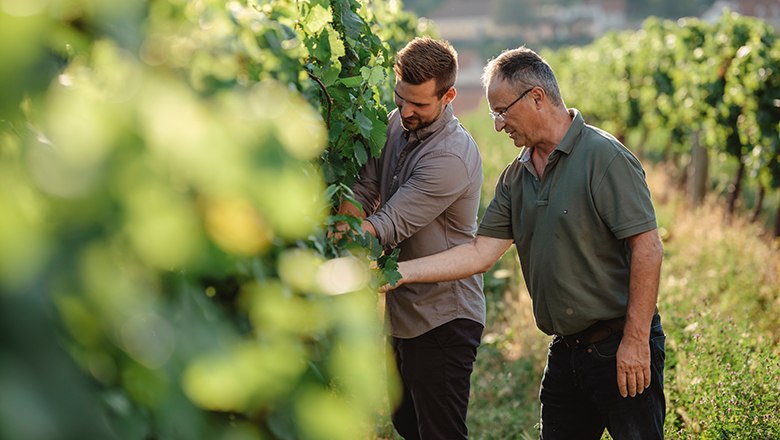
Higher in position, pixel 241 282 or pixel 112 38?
pixel 112 38

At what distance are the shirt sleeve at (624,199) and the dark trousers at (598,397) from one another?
0.41 m

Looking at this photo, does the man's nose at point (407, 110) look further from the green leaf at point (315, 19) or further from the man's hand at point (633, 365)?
the man's hand at point (633, 365)

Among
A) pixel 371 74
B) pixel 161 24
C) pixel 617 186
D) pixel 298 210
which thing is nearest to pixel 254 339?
pixel 298 210

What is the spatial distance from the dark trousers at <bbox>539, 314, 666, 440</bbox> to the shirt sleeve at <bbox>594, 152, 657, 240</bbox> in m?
0.41

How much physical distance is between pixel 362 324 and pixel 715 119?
10857mm

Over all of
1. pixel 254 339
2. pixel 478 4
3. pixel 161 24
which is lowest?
pixel 478 4

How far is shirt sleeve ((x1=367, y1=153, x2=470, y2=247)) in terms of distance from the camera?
10.3 feet

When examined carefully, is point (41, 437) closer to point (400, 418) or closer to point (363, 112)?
point (363, 112)

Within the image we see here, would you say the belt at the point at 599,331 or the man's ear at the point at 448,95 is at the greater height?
the man's ear at the point at 448,95

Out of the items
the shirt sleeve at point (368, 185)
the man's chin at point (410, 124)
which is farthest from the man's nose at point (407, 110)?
the shirt sleeve at point (368, 185)

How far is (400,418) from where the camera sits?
3709mm

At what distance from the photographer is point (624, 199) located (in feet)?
9.48

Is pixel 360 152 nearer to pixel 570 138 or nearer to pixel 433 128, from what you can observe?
pixel 433 128

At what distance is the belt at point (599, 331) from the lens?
120 inches
